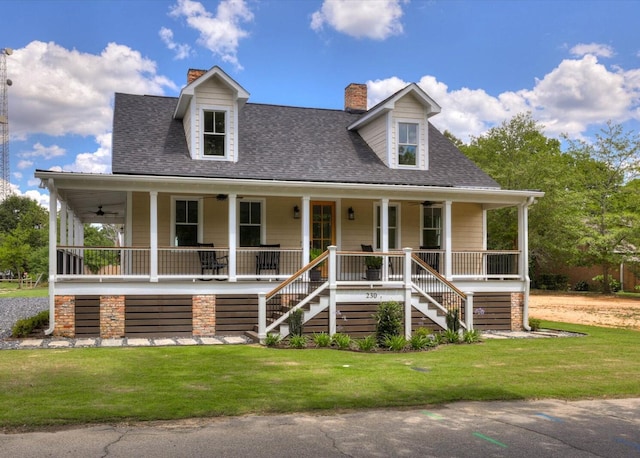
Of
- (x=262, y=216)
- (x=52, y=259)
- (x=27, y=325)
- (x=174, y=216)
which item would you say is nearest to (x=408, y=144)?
(x=262, y=216)

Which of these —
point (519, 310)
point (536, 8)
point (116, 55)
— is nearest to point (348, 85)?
point (536, 8)

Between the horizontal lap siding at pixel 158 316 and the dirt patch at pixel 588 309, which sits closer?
the horizontal lap siding at pixel 158 316

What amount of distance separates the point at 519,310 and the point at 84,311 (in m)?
11.7

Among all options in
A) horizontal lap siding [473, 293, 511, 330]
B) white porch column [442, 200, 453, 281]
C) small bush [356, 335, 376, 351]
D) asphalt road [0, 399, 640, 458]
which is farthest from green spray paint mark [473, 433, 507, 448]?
horizontal lap siding [473, 293, 511, 330]

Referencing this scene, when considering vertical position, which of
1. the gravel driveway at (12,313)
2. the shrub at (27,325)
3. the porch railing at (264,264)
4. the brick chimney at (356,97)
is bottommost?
the gravel driveway at (12,313)

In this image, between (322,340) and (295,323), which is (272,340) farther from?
(322,340)

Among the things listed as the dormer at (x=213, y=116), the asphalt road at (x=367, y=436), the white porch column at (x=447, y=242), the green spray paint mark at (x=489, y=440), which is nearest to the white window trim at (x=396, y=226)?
the white porch column at (x=447, y=242)

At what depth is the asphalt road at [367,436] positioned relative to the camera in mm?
5719

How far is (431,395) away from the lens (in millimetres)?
8180

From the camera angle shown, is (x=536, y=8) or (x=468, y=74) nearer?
(x=536, y=8)

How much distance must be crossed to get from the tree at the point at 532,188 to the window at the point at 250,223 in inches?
857

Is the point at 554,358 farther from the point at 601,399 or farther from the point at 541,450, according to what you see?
the point at 541,450

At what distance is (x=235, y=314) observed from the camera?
607 inches

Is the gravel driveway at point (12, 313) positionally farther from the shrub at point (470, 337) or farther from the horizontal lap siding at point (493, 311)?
the horizontal lap siding at point (493, 311)
